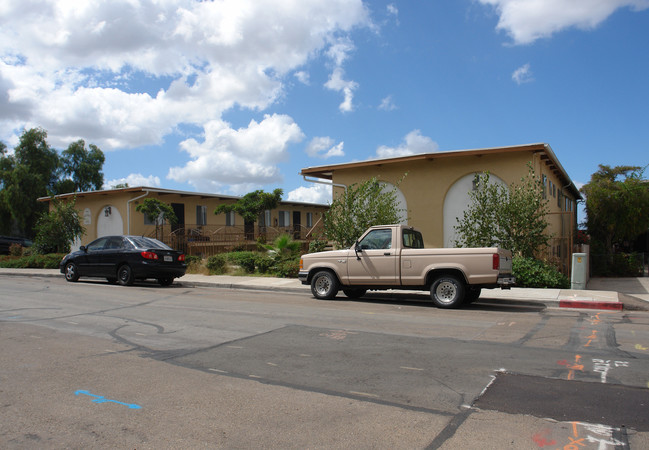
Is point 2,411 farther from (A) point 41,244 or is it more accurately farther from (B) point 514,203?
(A) point 41,244

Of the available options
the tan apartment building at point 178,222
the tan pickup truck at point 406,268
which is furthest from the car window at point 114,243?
the tan pickup truck at point 406,268

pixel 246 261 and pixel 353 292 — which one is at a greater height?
pixel 246 261

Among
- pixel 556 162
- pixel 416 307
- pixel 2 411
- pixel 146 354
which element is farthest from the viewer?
pixel 556 162

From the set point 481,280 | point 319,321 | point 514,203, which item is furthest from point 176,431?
point 514,203

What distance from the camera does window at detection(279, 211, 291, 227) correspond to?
120 ft

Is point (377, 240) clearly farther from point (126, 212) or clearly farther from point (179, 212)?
point (179, 212)

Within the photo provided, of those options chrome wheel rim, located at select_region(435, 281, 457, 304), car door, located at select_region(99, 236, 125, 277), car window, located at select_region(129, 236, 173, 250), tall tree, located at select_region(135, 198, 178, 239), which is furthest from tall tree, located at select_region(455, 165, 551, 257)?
tall tree, located at select_region(135, 198, 178, 239)

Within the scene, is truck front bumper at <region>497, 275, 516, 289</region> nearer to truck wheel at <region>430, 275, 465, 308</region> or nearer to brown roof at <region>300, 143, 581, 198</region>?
truck wheel at <region>430, 275, 465, 308</region>

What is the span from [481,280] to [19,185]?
122 feet

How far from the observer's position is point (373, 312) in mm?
10508

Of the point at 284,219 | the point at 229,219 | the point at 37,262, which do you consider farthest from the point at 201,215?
the point at 37,262

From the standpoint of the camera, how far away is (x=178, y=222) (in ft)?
93.4

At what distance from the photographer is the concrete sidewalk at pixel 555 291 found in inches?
458

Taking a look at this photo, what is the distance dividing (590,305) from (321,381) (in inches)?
338
